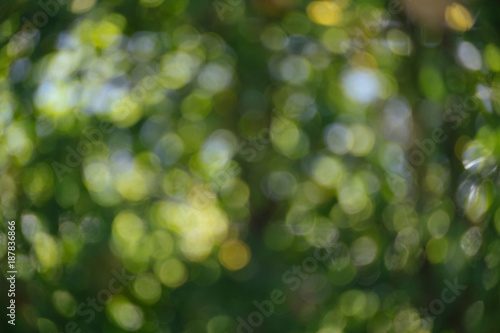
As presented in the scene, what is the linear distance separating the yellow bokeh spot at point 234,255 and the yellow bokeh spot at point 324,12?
0.18m

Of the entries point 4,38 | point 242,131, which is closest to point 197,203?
point 242,131

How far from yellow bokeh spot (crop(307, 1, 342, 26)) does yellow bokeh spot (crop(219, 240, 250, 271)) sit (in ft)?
0.58

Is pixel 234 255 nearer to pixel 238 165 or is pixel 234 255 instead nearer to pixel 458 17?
pixel 238 165

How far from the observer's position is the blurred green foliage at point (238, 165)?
0.54 metres

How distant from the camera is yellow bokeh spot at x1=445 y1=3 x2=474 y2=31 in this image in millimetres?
628

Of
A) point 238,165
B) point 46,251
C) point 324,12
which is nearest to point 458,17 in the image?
point 324,12

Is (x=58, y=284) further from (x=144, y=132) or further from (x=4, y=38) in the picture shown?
(x=4, y=38)

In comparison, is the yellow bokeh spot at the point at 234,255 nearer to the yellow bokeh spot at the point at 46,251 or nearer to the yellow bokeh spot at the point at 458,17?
the yellow bokeh spot at the point at 46,251

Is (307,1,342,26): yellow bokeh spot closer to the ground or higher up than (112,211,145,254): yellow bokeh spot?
higher up

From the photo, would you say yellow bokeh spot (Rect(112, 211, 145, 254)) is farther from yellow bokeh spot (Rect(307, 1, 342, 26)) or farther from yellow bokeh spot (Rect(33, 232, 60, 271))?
yellow bokeh spot (Rect(307, 1, 342, 26))

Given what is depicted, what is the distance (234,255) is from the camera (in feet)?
1.78

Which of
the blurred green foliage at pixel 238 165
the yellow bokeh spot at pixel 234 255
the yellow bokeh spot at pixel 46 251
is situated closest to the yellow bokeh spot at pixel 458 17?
the blurred green foliage at pixel 238 165

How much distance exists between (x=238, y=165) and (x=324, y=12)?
0.14 m

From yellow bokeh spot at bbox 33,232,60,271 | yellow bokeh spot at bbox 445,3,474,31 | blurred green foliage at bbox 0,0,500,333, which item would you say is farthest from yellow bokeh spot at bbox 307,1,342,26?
yellow bokeh spot at bbox 33,232,60,271
